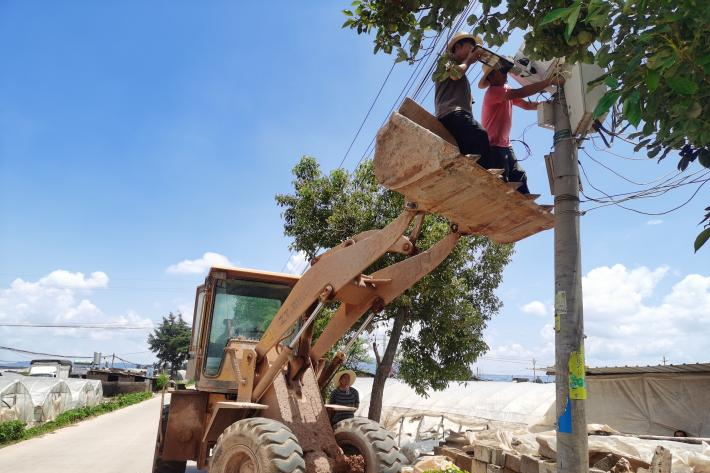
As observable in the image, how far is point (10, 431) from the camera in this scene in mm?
14734

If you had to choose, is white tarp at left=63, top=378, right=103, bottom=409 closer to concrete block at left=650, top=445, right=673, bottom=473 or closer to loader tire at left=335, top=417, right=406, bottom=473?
loader tire at left=335, top=417, right=406, bottom=473

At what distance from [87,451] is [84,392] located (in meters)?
13.1

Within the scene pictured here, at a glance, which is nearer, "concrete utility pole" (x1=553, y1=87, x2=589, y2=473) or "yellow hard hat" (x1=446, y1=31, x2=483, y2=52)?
"concrete utility pole" (x1=553, y1=87, x2=589, y2=473)

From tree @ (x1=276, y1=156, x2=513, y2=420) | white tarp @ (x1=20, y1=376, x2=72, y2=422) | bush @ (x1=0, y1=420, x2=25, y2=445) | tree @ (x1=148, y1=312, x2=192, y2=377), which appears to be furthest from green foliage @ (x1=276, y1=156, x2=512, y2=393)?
tree @ (x1=148, y1=312, x2=192, y2=377)

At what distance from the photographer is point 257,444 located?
5.00 meters

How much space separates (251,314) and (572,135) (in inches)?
202

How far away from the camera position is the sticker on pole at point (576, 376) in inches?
154

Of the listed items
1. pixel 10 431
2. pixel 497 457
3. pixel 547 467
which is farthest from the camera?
pixel 10 431

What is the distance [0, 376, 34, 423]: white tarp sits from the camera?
16.2 m

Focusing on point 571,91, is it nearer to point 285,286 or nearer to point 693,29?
point 693,29

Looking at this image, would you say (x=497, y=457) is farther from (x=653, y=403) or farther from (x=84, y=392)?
(x=84, y=392)

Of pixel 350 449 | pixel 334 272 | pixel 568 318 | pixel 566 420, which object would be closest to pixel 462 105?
pixel 568 318

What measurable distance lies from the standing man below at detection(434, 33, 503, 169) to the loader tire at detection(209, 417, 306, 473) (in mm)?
3133

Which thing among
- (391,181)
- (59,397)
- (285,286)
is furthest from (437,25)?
(59,397)
